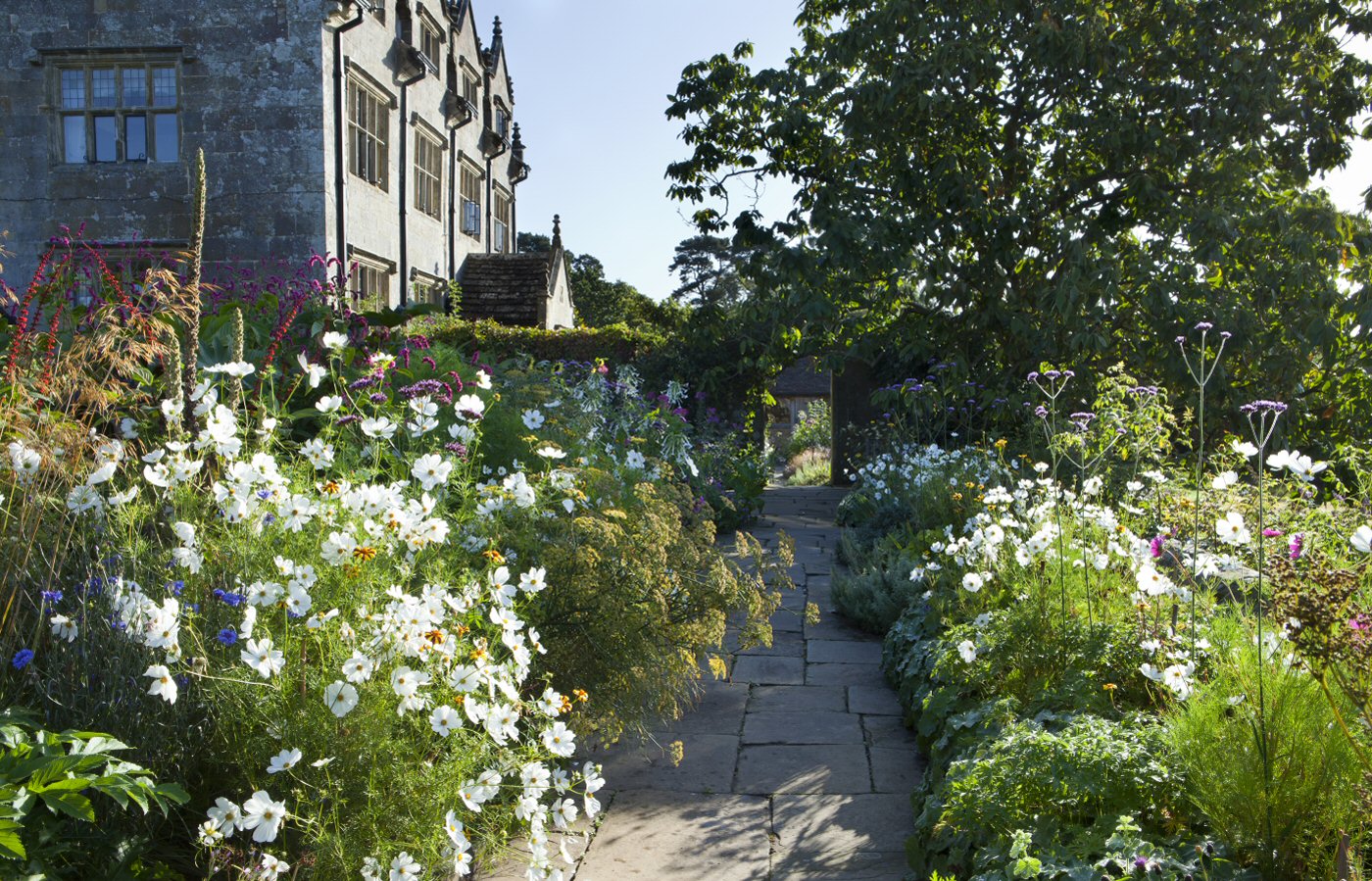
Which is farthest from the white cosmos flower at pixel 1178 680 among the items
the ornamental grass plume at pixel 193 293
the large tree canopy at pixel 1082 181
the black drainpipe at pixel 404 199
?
the black drainpipe at pixel 404 199

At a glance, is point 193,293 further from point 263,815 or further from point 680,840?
point 680,840

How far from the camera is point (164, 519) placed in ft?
9.43

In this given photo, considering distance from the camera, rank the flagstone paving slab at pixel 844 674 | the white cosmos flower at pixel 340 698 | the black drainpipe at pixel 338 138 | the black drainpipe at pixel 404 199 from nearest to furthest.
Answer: the white cosmos flower at pixel 340 698, the flagstone paving slab at pixel 844 674, the black drainpipe at pixel 338 138, the black drainpipe at pixel 404 199

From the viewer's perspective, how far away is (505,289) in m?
18.9

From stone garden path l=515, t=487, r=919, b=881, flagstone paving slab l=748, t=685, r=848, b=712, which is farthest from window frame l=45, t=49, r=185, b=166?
flagstone paving slab l=748, t=685, r=848, b=712

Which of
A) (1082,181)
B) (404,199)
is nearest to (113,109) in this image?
(404,199)

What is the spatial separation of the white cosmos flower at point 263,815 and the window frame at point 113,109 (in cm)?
1247

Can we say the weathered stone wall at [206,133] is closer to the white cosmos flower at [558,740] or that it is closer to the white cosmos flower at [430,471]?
the white cosmos flower at [430,471]

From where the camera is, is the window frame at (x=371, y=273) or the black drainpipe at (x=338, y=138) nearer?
the black drainpipe at (x=338, y=138)

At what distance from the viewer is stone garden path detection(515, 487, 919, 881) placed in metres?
2.96

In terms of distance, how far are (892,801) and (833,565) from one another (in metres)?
4.12

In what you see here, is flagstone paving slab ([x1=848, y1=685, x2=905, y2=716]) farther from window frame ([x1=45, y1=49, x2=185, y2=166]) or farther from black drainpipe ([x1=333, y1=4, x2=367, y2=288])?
window frame ([x1=45, y1=49, x2=185, y2=166])

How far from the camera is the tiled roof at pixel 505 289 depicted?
18.6 m

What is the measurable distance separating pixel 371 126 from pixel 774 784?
1296 centimetres
